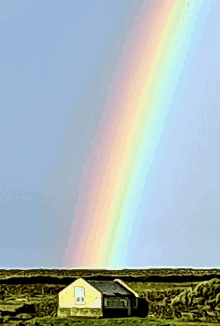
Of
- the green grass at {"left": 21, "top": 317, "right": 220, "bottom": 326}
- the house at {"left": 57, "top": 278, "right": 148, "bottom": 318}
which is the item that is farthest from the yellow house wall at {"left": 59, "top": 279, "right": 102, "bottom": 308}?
the green grass at {"left": 21, "top": 317, "right": 220, "bottom": 326}

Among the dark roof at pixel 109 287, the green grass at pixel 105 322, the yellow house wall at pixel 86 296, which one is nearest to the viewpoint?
the green grass at pixel 105 322

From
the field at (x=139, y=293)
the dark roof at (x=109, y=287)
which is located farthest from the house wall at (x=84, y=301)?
the field at (x=139, y=293)

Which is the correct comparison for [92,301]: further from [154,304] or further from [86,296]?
[154,304]

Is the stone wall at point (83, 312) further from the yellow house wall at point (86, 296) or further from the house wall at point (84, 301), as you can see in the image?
the yellow house wall at point (86, 296)

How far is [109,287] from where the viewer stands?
2955cm

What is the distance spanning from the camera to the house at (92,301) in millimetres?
28359

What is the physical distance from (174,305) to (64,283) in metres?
7.34

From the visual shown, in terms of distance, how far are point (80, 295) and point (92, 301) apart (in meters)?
0.84

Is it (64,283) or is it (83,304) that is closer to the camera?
Answer: (83,304)

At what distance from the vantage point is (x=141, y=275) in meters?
32.2

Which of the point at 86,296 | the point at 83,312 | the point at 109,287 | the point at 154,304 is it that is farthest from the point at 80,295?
the point at 154,304

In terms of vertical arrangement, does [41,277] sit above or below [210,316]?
above

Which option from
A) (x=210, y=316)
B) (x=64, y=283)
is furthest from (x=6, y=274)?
(x=210, y=316)

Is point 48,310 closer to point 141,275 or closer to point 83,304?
point 83,304
